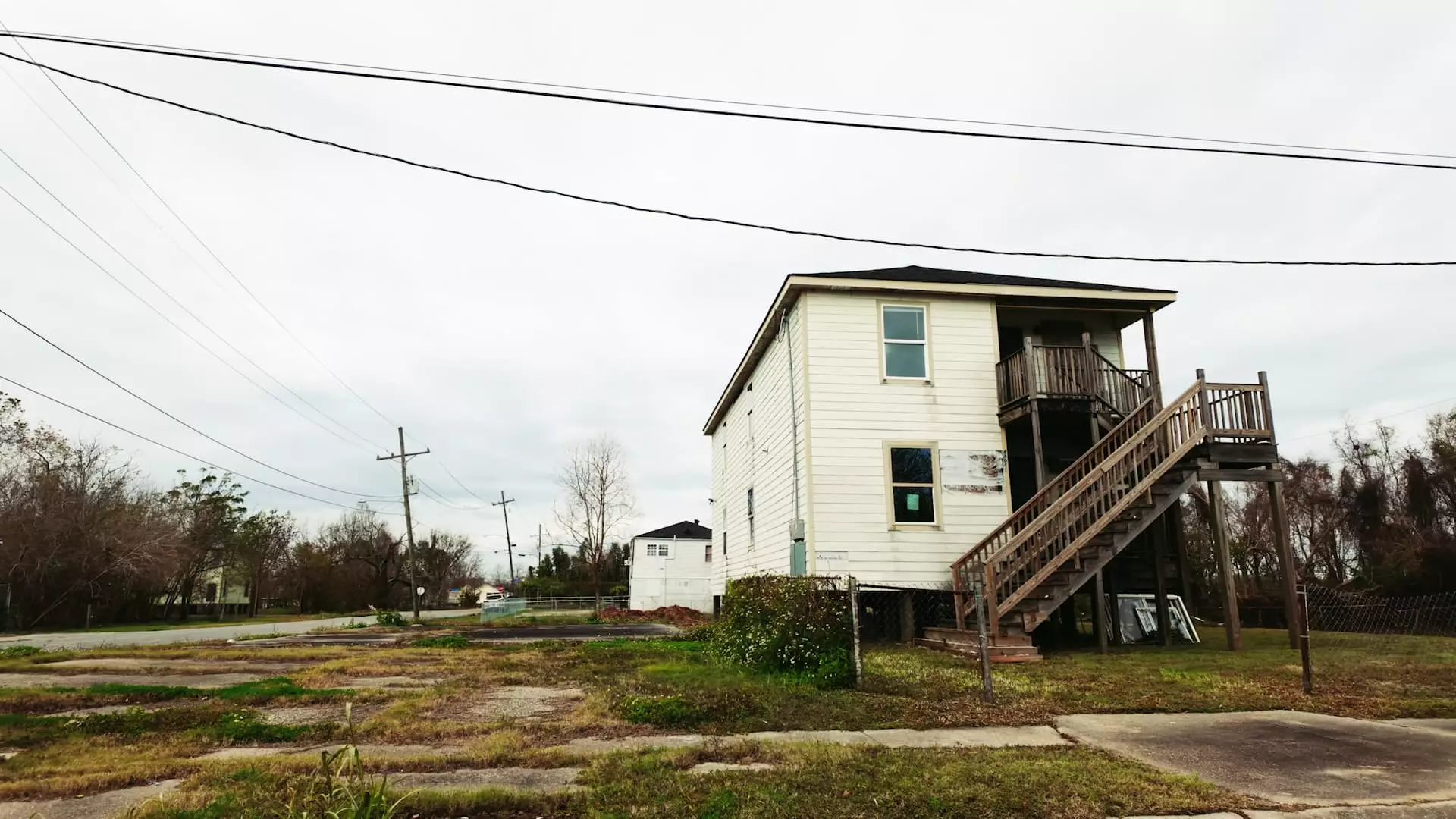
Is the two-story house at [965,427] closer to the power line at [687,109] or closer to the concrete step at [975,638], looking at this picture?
the concrete step at [975,638]

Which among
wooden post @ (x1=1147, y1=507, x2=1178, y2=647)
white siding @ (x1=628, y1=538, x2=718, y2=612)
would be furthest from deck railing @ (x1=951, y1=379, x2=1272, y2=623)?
white siding @ (x1=628, y1=538, x2=718, y2=612)

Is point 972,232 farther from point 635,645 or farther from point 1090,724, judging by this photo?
point 635,645

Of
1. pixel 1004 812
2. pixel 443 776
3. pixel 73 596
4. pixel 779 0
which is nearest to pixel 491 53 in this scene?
pixel 779 0

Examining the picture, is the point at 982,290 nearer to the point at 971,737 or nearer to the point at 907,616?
the point at 907,616

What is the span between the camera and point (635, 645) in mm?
15758

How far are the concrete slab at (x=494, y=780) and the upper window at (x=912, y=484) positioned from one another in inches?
430

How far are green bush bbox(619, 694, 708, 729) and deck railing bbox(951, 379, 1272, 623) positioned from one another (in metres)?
6.66

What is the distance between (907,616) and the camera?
14.7m

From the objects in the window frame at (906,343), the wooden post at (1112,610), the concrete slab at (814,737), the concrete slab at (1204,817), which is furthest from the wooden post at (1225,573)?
the concrete slab at (1204,817)

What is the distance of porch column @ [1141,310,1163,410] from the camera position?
1581 centimetres

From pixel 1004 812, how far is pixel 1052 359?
11.9m

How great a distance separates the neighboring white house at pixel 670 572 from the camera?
139 ft

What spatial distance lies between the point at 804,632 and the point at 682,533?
35625 mm

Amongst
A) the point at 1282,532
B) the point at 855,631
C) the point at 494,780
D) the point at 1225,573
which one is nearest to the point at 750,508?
the point at 1225,573
